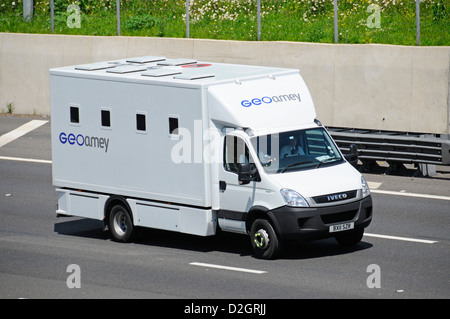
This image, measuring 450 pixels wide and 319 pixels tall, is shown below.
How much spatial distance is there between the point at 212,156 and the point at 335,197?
1.97 m

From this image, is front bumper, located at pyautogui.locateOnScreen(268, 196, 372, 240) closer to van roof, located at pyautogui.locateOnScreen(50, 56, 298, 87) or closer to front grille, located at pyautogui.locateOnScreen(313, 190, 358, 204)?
front grille, located at pyautogui.locateOnScreen(313, 190, 358, 204)

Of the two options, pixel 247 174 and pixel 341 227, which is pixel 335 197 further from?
pixel 247 174

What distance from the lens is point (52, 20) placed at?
100 feet

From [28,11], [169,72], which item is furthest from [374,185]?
[28,11]

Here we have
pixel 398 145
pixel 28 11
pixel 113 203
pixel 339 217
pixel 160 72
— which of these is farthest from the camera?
pixel 28 11

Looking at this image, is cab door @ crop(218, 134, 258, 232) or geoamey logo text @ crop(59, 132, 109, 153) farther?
geoamey logo text @ crop(59, 132, 109, 153)

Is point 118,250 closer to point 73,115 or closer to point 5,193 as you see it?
point 73,115

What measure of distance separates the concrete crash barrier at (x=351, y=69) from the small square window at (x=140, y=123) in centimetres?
920

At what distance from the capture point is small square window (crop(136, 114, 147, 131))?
52.3ft

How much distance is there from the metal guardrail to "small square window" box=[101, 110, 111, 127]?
7180mm

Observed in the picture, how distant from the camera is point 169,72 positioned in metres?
16.1

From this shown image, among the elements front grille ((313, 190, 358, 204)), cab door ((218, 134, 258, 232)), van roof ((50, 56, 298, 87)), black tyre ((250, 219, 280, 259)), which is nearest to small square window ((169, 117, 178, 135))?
van roof ((50, 56, 298, 87))

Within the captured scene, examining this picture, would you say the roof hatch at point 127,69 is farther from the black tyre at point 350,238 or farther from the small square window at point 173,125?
the black tyre at point 350,238
